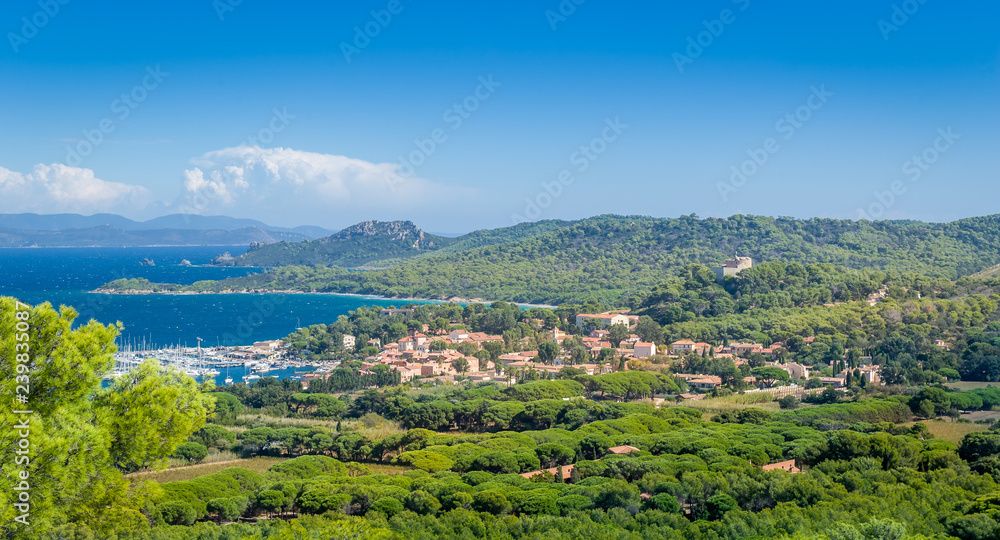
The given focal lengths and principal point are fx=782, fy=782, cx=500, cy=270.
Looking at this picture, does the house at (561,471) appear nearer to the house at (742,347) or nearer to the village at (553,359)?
the village at (553,359)

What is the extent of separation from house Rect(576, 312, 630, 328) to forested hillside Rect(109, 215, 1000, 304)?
55.9 feet

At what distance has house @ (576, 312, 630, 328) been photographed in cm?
5638

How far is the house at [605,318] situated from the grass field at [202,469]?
35.8m

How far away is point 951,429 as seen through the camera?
80.9ft

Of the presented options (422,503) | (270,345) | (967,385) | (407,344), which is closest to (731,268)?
(407,344)

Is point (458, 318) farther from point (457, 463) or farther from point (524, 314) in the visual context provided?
point (457, 463)

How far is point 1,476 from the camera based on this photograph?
561 centimetres

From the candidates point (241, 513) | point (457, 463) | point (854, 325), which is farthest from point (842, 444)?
point (854, 325)

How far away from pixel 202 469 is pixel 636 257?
3133 inches

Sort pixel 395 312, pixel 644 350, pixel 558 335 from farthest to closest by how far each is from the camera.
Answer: pixel 395 312 < pixel 558 335 < pixel 644 350

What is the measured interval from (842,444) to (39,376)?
58.0 feet

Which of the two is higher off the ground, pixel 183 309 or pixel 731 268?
pixel 731 268

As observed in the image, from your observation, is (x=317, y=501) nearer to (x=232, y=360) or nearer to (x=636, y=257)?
(x=232, y=360)

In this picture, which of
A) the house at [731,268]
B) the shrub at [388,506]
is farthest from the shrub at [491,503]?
the house at [731,268]
